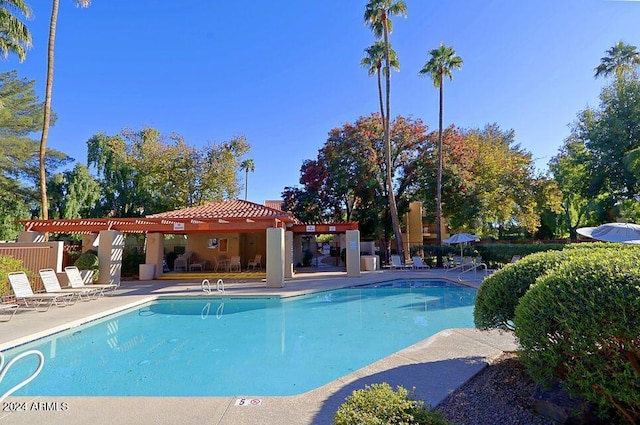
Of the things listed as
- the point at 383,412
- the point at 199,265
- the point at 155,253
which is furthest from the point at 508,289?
the point at 199,265

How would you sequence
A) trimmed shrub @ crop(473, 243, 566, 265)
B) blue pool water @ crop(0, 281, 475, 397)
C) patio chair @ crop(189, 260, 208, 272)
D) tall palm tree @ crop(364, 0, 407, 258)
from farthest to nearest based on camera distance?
1. patio chair @ crop(189, 260, 208, 272)
2. tall palm tree @ crop(364, 0, 407, 258)
3. trimmed shrub @ crop(473, 243, 566, 265)
4. blue pool water @ crop(0, 281, 475, 397)

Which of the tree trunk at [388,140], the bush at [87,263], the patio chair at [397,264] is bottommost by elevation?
the patio chair at [397,264]

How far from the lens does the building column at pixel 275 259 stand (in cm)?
1399

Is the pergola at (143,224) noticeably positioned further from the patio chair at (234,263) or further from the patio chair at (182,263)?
the patio chair at (182,263)

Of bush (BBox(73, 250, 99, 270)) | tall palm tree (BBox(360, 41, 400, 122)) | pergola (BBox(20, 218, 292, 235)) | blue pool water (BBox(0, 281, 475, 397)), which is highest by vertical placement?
tall palm tree (BBox(360, 41, 400, 122))

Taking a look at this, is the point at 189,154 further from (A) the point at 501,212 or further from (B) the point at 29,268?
(A) the point at 501,212

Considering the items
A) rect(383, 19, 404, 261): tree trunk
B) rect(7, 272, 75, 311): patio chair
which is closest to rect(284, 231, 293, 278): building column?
rect(383, 19, 404, 261): tree trunk

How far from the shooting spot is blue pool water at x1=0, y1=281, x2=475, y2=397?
5.37 m

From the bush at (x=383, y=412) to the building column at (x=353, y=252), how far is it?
14.4 metres

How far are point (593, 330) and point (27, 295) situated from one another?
12206 mm

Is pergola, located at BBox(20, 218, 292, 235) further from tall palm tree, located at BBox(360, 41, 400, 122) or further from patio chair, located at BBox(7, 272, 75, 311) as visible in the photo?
tall palm tree, located at BBox(360, 41, 400, 122)

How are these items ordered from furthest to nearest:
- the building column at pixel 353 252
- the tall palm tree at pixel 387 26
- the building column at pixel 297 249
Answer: the building column at pixel 297 249
the tall palm tree at pixel 387 26
the building column at pixel 353 252

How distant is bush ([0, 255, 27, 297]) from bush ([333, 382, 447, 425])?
39.1 feet

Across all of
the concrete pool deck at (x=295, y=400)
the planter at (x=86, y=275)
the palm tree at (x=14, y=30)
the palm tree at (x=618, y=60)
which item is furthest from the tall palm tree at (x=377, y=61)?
the concrete pool deck at (x=295, y=400)
